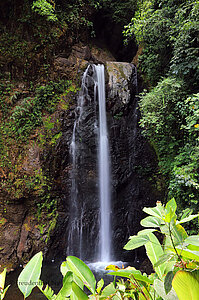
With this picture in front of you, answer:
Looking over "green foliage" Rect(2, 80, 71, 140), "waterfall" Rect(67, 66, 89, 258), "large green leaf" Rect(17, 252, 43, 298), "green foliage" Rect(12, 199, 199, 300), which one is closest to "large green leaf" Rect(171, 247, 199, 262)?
"green foliage" Rect(12, 199, 199, 300)

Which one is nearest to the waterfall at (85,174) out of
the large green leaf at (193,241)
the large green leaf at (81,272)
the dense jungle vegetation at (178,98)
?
the dense jungle vegetation at (178,98)

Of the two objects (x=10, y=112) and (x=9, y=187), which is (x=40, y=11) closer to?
(x=10, y=112)

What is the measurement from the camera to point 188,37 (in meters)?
4.84

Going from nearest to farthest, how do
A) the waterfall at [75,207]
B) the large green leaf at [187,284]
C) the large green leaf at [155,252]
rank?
the large green leaf at [187,284], the large green leaf at [155,252], the waterfall at [75,207]

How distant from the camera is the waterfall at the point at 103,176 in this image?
6.49m

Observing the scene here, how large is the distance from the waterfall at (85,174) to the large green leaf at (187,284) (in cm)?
646

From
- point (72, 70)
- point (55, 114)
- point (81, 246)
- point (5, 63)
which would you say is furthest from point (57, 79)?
point (81, 246)

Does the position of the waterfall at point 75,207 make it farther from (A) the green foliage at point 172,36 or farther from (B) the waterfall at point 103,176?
(A) the green foliage at point 172,36

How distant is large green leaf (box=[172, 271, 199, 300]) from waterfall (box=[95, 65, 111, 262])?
6456 mm

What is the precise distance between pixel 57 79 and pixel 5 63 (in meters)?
1.99

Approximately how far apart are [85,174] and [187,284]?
6.73 metres

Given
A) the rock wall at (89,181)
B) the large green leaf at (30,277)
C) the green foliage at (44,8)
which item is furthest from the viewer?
the green foliage at (44,8)

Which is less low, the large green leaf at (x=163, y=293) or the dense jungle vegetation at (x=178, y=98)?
the dense jungle vegetation at (x=178, y=98)

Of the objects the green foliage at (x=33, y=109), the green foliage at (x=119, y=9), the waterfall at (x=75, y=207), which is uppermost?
the green foliage at (x=119, y=9)
